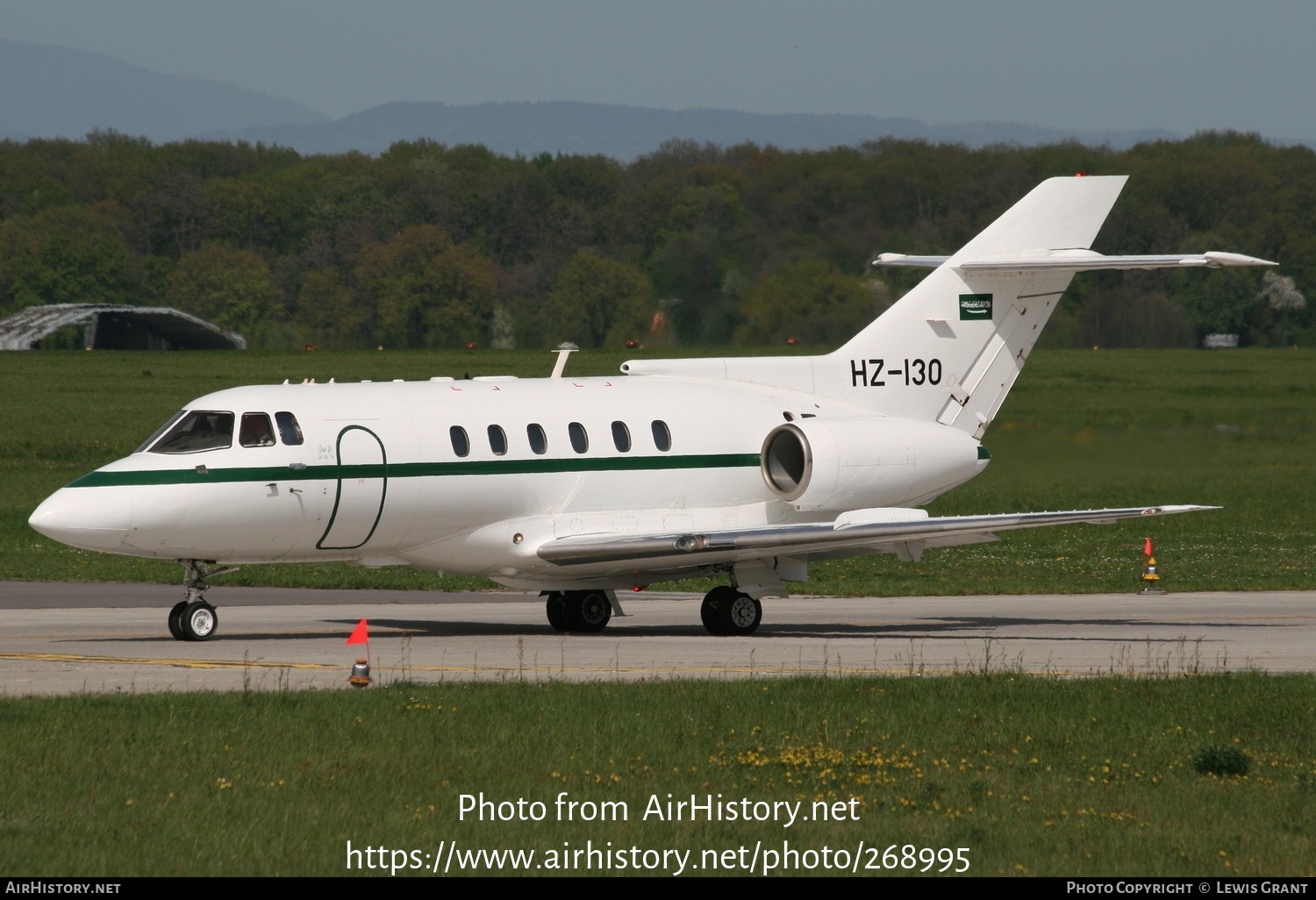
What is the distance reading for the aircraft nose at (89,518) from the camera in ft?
65.9

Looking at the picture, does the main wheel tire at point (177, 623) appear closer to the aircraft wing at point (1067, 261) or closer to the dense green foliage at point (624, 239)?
the aircraft wing at point (1067, 261)

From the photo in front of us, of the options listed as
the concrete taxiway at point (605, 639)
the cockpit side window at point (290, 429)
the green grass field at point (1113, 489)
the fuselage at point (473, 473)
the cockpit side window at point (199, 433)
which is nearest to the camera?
the concrete taxiway at point (605, 639)

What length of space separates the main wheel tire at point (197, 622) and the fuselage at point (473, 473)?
703 mm

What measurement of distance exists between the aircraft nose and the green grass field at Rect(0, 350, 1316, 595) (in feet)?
35.2

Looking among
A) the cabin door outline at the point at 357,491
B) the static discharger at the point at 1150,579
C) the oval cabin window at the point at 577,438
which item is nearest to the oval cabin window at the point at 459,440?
the cabin door outline at the point at 357,491

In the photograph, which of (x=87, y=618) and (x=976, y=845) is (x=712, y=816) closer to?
(x=976, y=845)

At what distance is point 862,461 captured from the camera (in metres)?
24.1

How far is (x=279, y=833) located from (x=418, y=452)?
11.3 m

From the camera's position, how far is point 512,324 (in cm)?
4972

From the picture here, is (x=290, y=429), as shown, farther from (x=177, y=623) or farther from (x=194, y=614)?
(x=177, y=623)

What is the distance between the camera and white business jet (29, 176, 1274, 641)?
21109 mm

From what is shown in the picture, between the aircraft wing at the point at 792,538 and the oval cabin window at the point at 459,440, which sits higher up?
the oval cabin window at the point at 459,440

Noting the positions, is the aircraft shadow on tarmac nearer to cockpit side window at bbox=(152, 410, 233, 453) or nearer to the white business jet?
the white business jet

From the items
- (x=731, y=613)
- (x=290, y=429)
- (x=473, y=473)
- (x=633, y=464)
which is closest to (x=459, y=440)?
(x=473, y=473)
